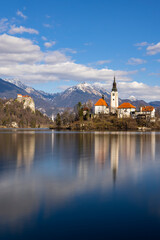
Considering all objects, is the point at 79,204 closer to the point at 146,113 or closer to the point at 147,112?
the point at 146,113

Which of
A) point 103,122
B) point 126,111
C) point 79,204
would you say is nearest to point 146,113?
point 126,111

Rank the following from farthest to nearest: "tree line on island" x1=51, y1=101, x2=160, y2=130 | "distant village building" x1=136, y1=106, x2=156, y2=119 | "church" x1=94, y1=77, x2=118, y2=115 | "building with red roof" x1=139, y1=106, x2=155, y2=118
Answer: "church" x1=94, y1=77, x2=118, y2=115
"building with red roof" x1=139, y1=106, x2=155, y2=118
"distant village building" x1=136, y1=106, x2=156, y2=119
"tree line on island" x1=51, y1=101, x2=160, y2=130

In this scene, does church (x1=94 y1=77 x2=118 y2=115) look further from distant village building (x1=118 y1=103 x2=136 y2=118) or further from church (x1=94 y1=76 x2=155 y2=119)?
distant village building (x1=118 y1=103 x2=136 y2=118)

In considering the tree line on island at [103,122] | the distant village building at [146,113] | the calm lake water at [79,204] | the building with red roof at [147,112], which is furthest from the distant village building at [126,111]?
the calm lake water at [79,204]

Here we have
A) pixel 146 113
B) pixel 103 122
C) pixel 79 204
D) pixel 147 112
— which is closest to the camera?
pixel 79 204

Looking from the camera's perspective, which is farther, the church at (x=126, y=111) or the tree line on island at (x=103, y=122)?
the church at (x=126, y=111)

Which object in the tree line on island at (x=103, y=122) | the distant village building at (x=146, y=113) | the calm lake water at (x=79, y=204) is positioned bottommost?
the calm lake water at (x=79, y=204)

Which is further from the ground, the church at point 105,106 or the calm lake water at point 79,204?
the church at point 105,106

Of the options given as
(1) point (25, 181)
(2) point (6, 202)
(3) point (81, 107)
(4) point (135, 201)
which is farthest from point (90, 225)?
(3) point (81, 107)

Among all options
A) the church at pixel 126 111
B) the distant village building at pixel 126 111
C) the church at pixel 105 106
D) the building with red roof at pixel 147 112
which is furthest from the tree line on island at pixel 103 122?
the church at pixel 105 106

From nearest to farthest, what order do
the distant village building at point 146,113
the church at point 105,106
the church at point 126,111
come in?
1. the distant village building at point 146,113
2. the church at point 126,111
3. the church at point 105,106

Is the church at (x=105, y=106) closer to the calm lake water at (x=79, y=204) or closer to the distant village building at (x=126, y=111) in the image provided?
the distant village building at (x=126, y=111)

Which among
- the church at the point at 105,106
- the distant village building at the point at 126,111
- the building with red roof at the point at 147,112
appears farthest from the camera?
the church at the point at 105,106

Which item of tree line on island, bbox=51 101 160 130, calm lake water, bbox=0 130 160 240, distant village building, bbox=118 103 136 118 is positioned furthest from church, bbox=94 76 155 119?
calm lake water, bbox=0 130 160 240
